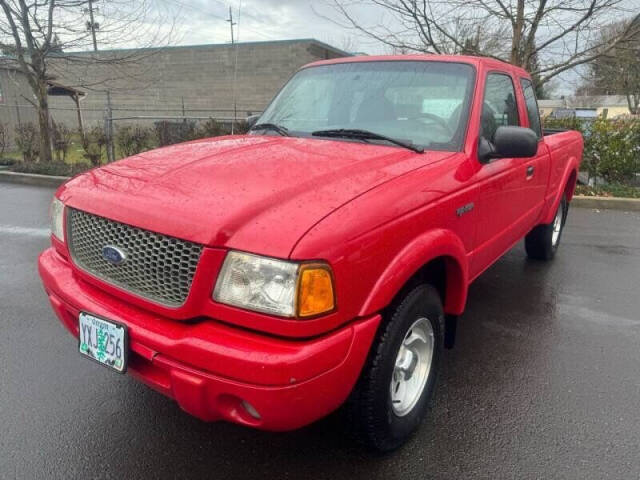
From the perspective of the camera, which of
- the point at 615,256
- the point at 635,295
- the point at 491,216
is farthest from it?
the point at 615,256

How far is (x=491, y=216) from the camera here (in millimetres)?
3049

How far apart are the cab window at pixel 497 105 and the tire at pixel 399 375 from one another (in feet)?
4.15

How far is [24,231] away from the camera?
6.10 meters

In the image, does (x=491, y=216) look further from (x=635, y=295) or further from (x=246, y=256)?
(x=635, y=295)

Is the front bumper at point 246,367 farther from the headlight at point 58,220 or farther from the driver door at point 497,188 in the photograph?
the driver door at point 497,188

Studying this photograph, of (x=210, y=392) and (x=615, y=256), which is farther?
(x=615, y=256)

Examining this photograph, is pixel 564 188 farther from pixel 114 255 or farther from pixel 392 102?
pixel 114 255

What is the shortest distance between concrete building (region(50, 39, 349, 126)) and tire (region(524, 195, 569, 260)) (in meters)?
15.5

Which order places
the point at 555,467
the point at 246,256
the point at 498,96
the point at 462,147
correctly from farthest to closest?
the point at 498,96 → the point at 462,147 → the point at 555,467 → the point at 246,256

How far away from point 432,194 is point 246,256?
1.01 meters

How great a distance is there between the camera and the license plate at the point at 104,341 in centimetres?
196

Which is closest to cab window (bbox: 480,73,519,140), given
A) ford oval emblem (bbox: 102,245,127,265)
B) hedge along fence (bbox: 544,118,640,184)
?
ford oval emblem (bbox: 102,245,127,265)

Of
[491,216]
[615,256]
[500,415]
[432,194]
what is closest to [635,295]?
[615,256]

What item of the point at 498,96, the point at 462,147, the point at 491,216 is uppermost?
the point at 498,96
